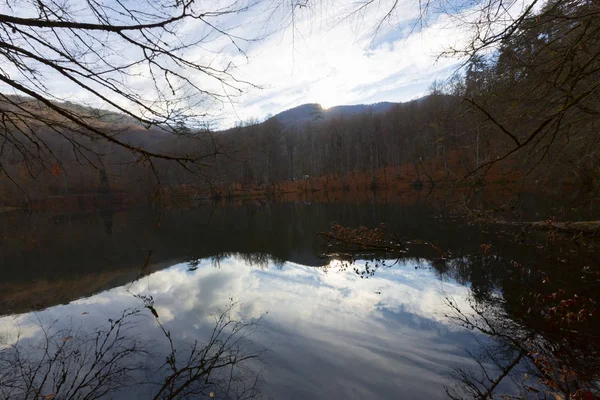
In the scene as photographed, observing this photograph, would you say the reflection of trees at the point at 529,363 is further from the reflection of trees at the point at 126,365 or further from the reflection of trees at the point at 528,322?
the reflection of trees at the point at 126,365

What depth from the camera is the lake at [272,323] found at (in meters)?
3.51

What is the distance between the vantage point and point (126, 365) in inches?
159

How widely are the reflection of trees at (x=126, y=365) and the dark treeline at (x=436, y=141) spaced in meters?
2.36

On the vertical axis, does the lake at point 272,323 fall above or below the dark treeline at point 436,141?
below

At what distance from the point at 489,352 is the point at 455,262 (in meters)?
4.29

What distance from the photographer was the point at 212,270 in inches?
362

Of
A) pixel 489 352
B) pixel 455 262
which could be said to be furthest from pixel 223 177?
pixel 455 262

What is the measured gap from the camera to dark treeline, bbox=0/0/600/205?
2580mm

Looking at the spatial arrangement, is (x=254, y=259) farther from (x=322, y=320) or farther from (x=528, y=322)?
(x=528, y=322)

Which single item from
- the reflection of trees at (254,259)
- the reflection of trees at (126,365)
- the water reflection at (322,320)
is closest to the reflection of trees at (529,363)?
the water reflection at (322,320)

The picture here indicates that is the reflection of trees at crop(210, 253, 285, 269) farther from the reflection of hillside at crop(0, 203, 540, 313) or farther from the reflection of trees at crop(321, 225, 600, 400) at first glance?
the reflection of trees at crop(321, 225, 600, 400)

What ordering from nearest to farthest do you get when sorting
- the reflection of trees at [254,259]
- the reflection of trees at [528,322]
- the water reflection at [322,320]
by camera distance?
the reflection of trees at [528,322], the water reflection at [322,320], the reflection of trees at [254,259]

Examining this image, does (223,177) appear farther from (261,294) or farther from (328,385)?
(261,294)

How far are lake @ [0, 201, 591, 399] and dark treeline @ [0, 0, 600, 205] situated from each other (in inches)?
32.6
